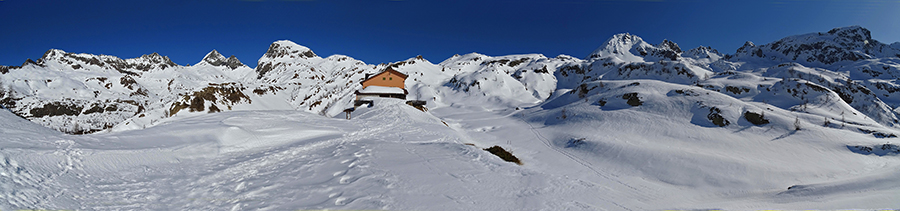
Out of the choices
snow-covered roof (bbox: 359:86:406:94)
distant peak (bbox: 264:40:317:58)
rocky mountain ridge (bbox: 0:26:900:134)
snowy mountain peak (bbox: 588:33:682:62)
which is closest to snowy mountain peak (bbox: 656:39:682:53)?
snowy mountain peak (bbox: 588:33:682:62)

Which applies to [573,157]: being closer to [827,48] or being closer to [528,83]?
[528,83]

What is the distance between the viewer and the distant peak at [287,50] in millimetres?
162750

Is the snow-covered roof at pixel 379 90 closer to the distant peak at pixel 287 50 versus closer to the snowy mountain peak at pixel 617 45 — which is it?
the snowy mountain peak at pixel 617 45

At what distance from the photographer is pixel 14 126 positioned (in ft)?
21.4

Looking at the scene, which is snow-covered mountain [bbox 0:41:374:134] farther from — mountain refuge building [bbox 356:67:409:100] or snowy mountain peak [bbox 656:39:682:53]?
snowy mountain peak [bbox 656:39:682:53]

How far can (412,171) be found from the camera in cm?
775

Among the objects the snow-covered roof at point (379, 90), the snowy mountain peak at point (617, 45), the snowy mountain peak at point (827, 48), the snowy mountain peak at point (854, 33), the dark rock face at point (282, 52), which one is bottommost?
the snow-covered roof at point (379, 90)

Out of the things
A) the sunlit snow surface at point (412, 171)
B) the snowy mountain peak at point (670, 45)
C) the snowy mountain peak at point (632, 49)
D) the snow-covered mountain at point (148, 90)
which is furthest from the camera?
the snowy mountain peak at point (670, 45)

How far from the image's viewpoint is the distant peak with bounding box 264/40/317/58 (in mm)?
162750

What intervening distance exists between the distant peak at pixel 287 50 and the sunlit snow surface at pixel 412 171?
16718cm

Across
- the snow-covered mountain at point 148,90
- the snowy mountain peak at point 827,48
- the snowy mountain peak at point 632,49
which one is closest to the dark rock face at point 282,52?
the snow-covered mountain at point 148,90

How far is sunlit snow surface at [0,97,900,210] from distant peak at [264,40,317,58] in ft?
548

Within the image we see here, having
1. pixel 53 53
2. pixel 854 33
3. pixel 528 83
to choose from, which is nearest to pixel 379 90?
pixel 528 83

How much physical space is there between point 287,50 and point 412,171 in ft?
611
